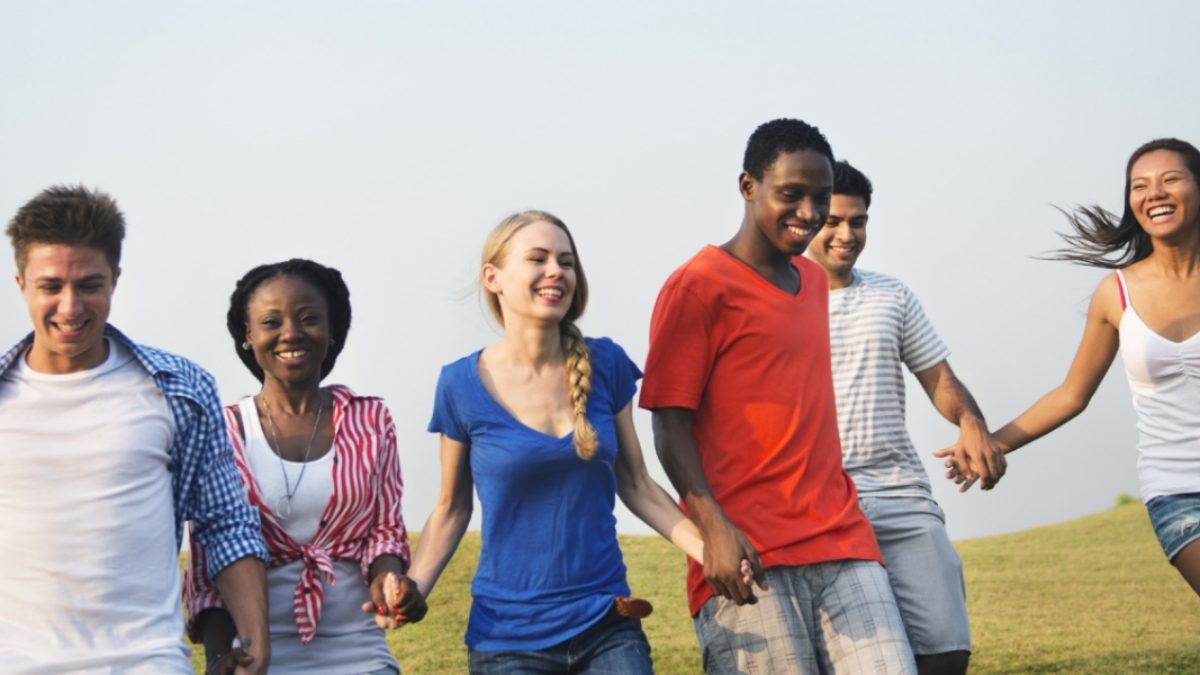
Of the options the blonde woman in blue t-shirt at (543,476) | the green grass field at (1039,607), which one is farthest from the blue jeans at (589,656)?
the green grass field at (1039,607)

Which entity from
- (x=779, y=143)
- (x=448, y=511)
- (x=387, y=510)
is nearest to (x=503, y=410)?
(x=448, y=511)

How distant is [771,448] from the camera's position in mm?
4902

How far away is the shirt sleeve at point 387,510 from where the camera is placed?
493cm

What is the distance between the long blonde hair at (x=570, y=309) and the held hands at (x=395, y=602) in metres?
0.81

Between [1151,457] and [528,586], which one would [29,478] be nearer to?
[528,586]

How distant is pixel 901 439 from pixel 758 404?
5.52ft

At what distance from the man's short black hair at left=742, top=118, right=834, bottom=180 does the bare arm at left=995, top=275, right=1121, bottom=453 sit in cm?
174

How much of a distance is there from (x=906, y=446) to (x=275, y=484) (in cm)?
294

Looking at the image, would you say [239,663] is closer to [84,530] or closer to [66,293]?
[84,530]

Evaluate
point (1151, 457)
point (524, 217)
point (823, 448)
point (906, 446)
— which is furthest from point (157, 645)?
point (1151, 457)

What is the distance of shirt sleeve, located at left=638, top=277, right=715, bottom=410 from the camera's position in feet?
16.2

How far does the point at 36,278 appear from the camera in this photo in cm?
417

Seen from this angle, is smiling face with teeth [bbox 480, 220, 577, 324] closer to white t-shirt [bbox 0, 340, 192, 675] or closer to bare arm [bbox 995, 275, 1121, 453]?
white t-shirt [bbox 0, 340, 192, 675]

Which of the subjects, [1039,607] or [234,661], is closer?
[234,661]
